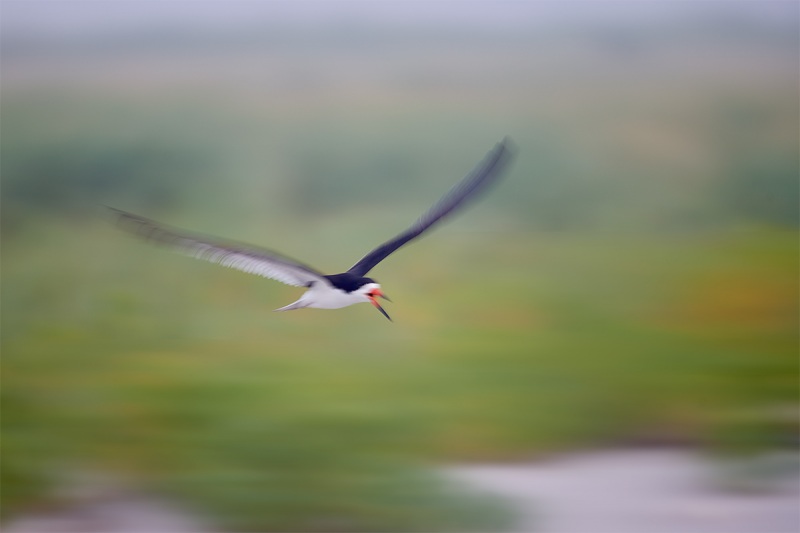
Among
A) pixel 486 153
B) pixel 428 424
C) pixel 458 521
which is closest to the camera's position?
pixel 458 521

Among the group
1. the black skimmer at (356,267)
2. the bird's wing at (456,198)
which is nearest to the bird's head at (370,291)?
the black skimmer at (356,267)

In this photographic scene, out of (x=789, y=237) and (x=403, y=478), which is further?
(x=789, y=237)

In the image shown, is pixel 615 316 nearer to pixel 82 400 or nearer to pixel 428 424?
pixel 428 424

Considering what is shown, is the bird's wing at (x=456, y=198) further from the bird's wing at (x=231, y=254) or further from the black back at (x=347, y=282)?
the bird's wing at (x=231, y=254)

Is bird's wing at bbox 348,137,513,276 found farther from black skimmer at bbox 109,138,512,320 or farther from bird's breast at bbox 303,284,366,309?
bird's breast at bbox 303,284,366,309

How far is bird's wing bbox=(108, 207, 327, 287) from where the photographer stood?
9.59ft

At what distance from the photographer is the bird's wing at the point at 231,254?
9.59ft

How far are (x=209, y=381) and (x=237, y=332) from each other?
0.94 feet

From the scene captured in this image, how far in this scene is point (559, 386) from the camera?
5.22 m

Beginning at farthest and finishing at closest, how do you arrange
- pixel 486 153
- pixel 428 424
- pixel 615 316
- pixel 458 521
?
pixel 486 153, pixel 615 316, pixel 428 424, pixel 458 521

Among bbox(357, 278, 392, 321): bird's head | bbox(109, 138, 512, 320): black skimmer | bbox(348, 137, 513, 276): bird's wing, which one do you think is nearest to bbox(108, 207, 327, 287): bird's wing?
bbox(109, 138, 512, 320): black skimmer

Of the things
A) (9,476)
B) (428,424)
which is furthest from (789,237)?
(9,476)

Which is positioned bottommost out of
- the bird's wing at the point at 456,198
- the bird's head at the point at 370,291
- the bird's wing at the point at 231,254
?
the bird's wing at the point at 231,254

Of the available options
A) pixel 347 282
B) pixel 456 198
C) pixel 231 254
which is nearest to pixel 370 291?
pixel 347 282
